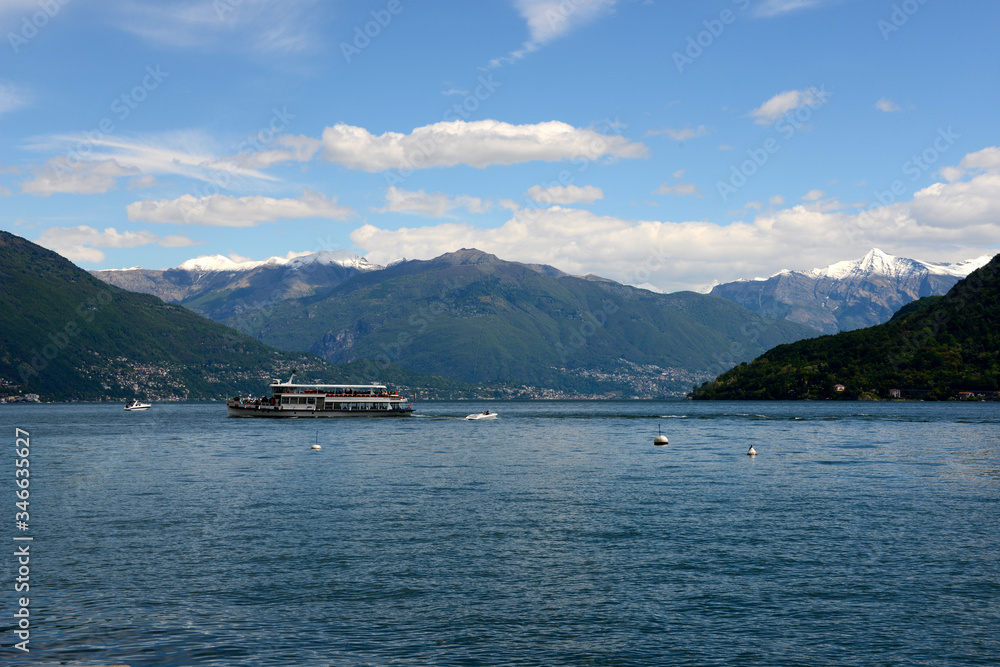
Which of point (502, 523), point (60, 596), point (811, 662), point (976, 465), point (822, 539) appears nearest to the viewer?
point (811, 662)

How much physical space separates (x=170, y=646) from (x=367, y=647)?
285 inches

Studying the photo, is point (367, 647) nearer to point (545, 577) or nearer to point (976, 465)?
point (545, 577)

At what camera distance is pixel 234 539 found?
46.6 meters

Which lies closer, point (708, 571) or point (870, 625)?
point (870, 625)

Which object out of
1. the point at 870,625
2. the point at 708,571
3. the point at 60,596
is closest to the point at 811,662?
the point at 870,625

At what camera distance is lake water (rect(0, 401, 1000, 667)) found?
2748 centimetres

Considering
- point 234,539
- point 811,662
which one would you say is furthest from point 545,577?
point 234,539

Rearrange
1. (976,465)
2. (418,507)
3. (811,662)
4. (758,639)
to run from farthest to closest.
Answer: (976,465) < (418,507) < (758,639) < (811,662)

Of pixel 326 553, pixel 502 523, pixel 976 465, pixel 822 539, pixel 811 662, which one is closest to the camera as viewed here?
pixel 811 662

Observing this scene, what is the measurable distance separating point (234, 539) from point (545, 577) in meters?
21.3

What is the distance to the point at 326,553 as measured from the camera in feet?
140

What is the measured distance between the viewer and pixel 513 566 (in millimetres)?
39344

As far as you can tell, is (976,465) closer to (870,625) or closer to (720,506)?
(720,506)

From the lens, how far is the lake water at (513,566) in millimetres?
27484
